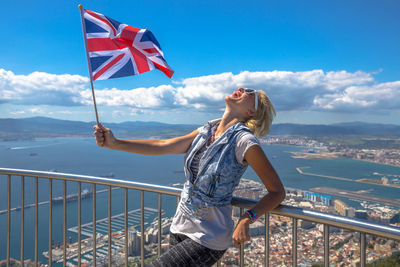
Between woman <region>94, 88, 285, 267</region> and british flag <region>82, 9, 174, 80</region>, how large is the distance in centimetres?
87

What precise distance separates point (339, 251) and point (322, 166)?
23.5 meters

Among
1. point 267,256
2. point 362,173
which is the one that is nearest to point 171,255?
point 267,256

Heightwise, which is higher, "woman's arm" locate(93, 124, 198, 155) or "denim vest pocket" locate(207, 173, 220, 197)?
"woman's arm" locate(93, 124, 198, 155)

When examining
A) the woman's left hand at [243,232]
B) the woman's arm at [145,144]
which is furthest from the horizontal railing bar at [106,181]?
the woman's left hand at [243,232]

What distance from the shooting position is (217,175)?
1566 mm

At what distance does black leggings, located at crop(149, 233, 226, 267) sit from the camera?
5.12ft

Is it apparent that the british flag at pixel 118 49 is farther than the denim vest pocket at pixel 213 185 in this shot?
Yes

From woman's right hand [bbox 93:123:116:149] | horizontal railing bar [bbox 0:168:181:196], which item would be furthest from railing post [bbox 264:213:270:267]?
woman's right hand [bbox 93:123:116:149]

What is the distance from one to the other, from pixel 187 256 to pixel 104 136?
104 cm

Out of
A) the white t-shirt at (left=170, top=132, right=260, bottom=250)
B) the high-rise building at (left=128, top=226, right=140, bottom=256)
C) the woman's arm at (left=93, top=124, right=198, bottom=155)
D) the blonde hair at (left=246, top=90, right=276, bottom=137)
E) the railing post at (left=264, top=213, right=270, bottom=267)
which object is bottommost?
the high-rise building at (left=128, top=226, right=140, bottom=256)

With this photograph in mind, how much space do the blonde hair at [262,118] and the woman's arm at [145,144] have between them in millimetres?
461

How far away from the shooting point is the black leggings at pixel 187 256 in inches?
61.4

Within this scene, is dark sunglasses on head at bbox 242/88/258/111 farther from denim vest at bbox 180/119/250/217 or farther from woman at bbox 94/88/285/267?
denim vest at bbox 180/119/250/217

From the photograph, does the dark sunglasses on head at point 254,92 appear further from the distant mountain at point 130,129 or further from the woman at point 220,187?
the distant mountain at point 130,129
